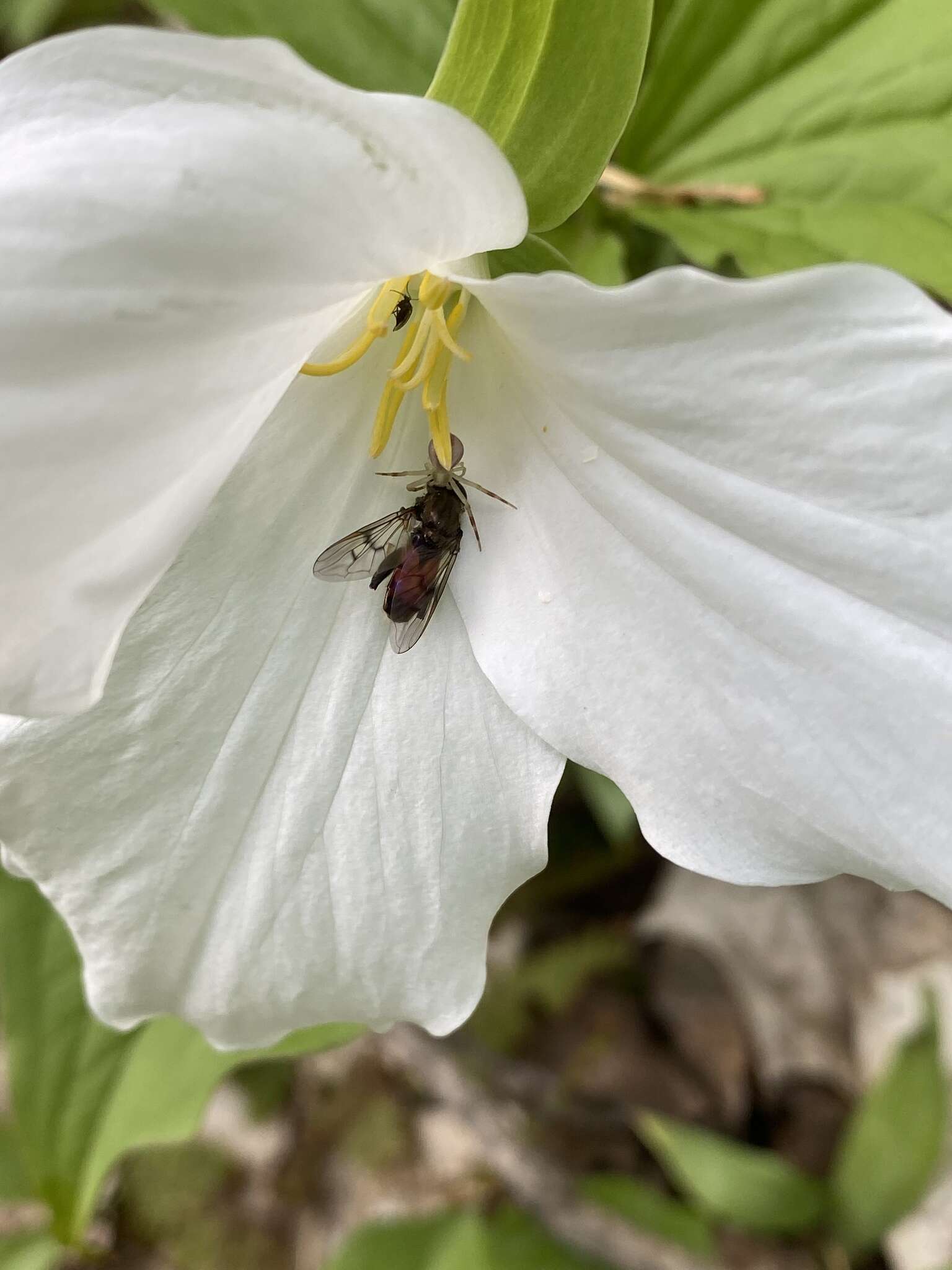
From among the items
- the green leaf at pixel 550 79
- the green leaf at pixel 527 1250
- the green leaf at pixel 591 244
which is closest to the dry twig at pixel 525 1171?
the green leaf at pixel 527 1250

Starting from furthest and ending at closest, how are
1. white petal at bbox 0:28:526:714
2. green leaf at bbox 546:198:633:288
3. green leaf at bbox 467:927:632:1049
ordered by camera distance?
green leaf at bbox 467:927:632:1049 → green leaf at bbox 546:198:633:288 → white petal at bbox 0:28:526:714

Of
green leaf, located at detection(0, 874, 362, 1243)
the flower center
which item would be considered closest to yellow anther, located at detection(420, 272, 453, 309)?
the flower center

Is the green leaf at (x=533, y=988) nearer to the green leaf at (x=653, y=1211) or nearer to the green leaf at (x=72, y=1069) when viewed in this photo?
the green leaf at (x=653, y=1211)

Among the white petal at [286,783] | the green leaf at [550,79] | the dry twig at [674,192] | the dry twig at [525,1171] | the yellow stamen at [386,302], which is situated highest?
the green leaf at [550,79]

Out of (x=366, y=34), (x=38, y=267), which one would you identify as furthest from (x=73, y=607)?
(x=366, y=34)

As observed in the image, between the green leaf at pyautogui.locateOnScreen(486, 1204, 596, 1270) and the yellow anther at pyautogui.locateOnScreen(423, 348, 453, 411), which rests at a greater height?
the yellow anther at pyautogui.locateOnScreen(423, 348, 453, 411)

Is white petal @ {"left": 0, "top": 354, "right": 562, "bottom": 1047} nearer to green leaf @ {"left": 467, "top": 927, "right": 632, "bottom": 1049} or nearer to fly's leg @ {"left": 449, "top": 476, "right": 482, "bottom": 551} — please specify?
fly's leg @ {"left": 449, "top": 476, "right": 482, "bottom": 551}

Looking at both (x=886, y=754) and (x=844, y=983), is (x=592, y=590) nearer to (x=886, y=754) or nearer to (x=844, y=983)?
(x=886, y=754)
